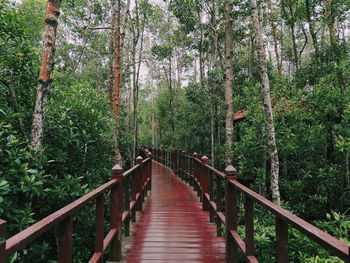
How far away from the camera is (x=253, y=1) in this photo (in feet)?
18.5

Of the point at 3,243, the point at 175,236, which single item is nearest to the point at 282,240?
the point at 3,243

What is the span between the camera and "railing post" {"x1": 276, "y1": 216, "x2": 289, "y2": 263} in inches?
64.2

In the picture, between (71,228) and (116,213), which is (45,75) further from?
(71,228)

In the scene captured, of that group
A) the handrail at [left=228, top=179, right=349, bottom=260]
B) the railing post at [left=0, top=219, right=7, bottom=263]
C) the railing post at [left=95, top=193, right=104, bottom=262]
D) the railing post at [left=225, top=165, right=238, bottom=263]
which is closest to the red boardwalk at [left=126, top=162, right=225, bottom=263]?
the railing post at [left=225, top=165, right=238, bottom=263]

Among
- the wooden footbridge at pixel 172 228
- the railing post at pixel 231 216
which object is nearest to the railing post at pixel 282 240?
the wooden footbridge at pixel 172 228

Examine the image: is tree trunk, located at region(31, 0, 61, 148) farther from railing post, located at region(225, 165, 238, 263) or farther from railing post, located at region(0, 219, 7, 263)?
railing post, located at region(0, 219, 7, 263)

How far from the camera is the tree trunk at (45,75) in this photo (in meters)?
3.65

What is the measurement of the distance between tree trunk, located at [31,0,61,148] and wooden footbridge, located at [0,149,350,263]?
134 cm

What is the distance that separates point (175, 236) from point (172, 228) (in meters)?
0.41

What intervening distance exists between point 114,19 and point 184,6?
6087 mm

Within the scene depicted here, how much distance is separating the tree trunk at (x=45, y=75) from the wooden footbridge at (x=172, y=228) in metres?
1.34

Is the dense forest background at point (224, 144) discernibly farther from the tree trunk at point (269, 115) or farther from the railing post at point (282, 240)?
the railing post at point (282, 240)

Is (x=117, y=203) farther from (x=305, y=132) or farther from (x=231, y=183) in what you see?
(x=305, y=132)

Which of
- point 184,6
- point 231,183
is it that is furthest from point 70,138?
point 184,6
